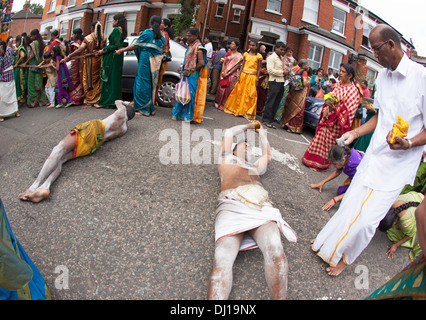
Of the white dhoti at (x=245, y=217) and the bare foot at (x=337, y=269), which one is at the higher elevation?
the white dhoti at (x=245, y=217)

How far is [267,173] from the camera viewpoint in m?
4.14

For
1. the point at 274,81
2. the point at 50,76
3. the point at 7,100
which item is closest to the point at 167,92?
→ the point at 274,81

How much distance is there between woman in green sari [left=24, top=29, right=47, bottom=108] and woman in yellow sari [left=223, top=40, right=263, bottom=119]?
4.64 metres

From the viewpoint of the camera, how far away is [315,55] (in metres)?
18.0

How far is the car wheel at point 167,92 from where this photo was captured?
6.77 m

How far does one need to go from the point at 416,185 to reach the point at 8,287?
4092 mm

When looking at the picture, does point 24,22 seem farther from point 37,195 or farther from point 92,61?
point 37,195

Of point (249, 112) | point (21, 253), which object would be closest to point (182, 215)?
point (21, 253)

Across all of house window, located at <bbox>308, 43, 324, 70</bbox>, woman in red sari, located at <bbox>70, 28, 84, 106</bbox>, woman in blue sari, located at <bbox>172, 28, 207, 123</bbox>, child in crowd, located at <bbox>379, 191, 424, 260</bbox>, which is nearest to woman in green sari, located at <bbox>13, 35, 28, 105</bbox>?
woman in red sari, located at <bbox>70, 28, 84, 106</bbox>

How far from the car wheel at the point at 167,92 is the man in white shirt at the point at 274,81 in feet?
6.90

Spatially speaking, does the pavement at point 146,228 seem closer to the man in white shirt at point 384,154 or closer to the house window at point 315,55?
the man in white shirt at point 384,154

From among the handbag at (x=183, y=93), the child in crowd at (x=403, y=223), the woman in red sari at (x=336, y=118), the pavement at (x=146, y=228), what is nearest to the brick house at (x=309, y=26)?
the handbag at (x=183, y=93)

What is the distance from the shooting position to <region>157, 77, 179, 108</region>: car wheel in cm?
677

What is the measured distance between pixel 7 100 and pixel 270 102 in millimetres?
5679
